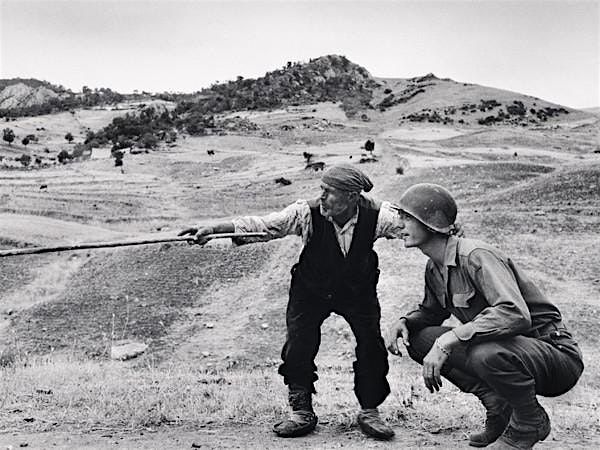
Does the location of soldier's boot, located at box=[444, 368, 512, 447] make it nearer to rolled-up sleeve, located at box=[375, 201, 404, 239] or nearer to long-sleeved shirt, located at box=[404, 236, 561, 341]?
long-sleeved shirt, located at box=[404, 236, 561, 341]

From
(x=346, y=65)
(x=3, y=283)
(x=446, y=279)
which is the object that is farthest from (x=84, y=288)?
(x=346, y=65)

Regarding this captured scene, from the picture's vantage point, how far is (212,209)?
908 inches

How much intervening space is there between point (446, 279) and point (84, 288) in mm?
11111

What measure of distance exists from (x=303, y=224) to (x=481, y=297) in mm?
1249

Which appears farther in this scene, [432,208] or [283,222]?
[283,222]

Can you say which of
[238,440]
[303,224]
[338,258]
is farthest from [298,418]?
[303,224]

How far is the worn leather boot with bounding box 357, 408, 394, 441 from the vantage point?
4430 millimetres

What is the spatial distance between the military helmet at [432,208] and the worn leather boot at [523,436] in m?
1.04

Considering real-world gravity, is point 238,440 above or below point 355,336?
below

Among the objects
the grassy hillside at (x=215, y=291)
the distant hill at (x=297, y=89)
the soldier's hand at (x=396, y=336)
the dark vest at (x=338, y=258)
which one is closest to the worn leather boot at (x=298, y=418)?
the grassy hillside at (x=215, y=291)

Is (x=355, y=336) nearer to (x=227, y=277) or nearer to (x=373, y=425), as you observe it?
(x=373, y=425)

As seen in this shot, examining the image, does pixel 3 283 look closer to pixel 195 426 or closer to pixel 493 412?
pixel 195 426

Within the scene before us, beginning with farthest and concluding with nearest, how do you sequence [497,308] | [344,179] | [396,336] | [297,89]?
1. [297,89]
2. [344,179]
3. [396,336]
4. [497,308]

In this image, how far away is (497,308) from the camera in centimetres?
345
